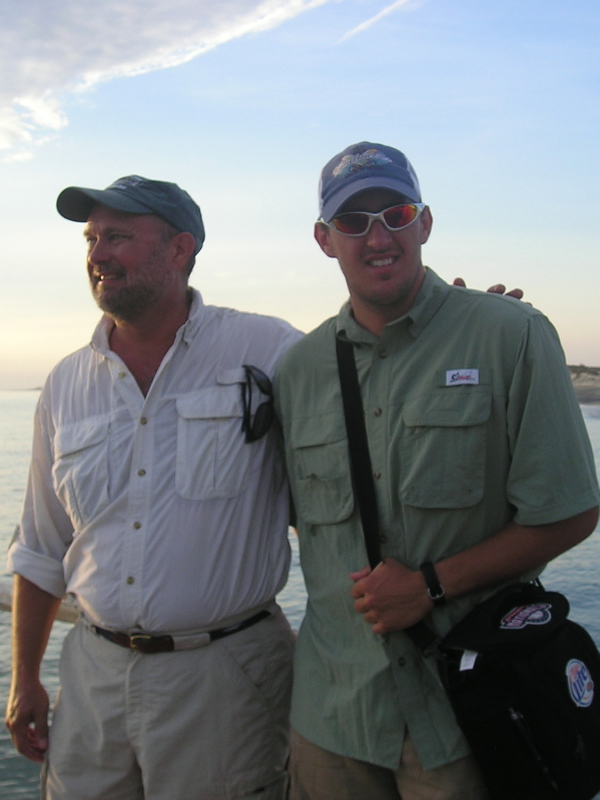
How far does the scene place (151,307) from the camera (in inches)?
132

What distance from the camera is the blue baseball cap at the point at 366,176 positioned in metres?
2.84

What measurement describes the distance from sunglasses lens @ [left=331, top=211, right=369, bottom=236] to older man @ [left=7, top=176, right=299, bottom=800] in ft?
2.28

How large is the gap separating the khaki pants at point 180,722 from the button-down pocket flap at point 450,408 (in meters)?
1.11

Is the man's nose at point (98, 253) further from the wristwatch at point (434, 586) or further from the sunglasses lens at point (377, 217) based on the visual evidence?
the wristwatch at point (434, 586)

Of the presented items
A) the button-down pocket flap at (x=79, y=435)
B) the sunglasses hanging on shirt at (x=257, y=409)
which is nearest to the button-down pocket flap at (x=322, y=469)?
the sunglasses hanging on shirt at (x=257, y=409)

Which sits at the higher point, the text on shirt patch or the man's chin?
the man's chin

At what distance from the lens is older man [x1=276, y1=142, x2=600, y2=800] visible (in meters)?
2.51

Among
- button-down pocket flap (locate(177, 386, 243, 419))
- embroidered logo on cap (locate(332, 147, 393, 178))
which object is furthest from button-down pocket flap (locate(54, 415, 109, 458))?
embroidered logo on cap (locate(332, 147, 393, 178))

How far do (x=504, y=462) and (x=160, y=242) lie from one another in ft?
5.37

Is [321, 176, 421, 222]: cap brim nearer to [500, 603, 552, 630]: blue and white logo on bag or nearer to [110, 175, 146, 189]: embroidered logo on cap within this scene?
[110, 175, 146, 189]: embroidered logo on cap

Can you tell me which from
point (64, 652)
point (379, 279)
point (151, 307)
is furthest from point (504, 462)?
point (64, 652)

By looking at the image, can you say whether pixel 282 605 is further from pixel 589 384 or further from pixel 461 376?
pixel 589 384

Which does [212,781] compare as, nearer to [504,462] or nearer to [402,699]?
[402,699]

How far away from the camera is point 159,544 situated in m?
3.09
